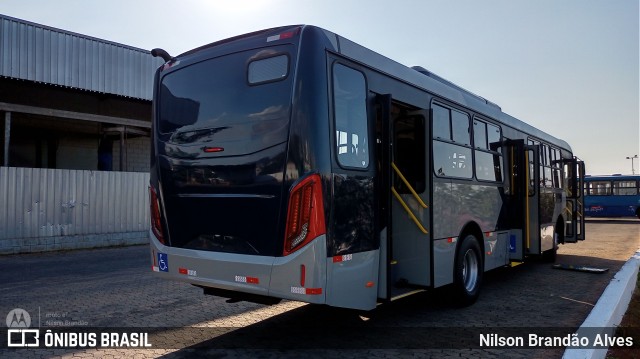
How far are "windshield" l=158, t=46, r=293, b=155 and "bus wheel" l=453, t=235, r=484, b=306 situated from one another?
11.8 feet

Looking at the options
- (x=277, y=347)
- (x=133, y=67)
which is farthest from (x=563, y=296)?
(x=133, y=67)

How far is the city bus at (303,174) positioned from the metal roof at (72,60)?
10394mm

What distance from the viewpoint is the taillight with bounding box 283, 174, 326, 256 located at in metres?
4.33

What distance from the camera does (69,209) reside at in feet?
46.8

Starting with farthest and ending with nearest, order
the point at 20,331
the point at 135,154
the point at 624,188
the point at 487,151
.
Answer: the point at 624,188 < the point at 135,154 < the point at 487,151 < the point at 20,331

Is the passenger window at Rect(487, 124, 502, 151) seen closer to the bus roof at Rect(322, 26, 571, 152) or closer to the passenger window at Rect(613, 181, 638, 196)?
the bus roof at Rect(322, 26, 571, 152)

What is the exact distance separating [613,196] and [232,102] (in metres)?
33.0

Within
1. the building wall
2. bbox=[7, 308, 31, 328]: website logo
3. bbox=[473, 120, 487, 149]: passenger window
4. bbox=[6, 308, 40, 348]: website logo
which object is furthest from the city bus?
the building wall

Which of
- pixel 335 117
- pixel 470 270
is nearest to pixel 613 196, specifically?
pixel 470 270

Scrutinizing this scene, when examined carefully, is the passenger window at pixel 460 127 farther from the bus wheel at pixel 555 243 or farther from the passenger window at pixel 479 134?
the bus wheel at pixel 555 243

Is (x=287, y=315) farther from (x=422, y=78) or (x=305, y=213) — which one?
(x=422, y=78)

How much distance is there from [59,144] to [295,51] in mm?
17715

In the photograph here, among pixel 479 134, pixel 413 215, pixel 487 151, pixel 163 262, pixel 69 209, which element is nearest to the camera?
pixel 163 262

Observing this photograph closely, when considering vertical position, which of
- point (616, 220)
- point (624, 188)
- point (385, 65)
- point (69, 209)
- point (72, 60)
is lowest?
point (616, 220)
